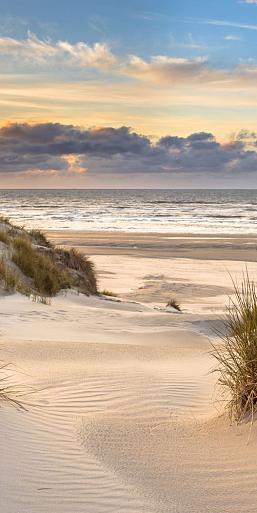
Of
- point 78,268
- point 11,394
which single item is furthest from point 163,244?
point 11,394

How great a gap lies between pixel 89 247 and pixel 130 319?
57.8 feet

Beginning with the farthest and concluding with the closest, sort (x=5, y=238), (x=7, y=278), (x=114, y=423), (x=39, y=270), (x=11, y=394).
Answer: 1. (x=5, y=238)
2. (x=39, y=270)
3. (x=7, y=278)
4. (x=11, y=394)
5. (x=114, y=423)

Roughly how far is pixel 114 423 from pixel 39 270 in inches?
337

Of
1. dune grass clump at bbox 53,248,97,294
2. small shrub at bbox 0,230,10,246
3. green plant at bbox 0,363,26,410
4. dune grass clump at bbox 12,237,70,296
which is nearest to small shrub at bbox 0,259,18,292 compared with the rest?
dune grass clump at bbox 12,237,70,296

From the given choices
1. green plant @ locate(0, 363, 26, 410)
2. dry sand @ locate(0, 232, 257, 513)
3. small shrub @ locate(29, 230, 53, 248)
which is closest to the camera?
dry sand @ locate(0, 232, 257, 513)

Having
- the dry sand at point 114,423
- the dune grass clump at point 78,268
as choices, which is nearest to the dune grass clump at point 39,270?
the dune grass clump at point 78,268

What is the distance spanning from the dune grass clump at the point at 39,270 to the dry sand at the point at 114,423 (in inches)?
76.7

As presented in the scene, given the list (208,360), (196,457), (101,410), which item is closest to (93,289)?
(208,360)

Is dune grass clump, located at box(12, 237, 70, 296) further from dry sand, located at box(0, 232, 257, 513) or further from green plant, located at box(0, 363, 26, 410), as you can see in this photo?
green plant, located at box(0, 363, 26, 410)

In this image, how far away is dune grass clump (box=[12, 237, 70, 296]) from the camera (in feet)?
41.4

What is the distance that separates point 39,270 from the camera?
12977 millimetres

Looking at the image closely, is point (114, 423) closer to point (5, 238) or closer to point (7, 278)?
point (7, 278)

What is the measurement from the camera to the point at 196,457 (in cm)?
404

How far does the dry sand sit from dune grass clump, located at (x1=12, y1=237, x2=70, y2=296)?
195 centimetres
